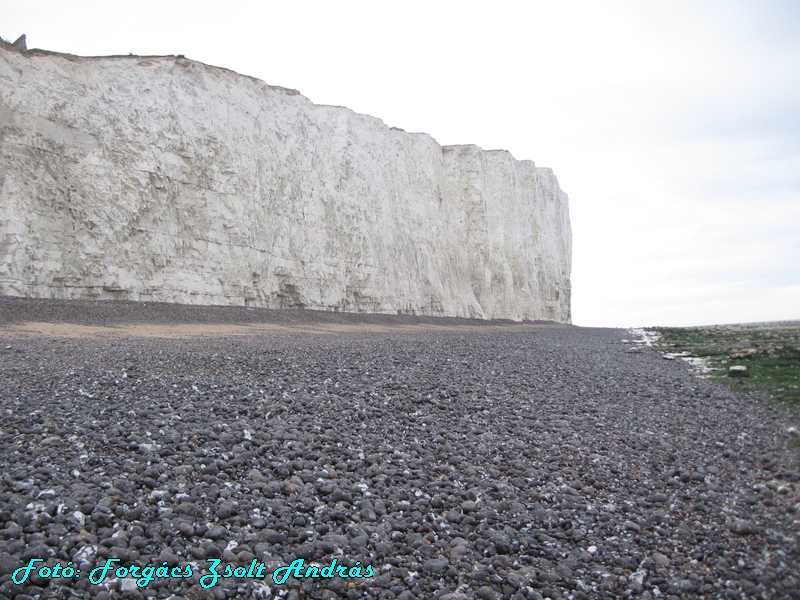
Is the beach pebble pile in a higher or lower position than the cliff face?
lower

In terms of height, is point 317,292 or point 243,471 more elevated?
point 317,292

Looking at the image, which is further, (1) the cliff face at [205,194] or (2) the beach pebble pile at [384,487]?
(1) the cliff face at [205,194]

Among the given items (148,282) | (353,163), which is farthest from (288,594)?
(353,163)

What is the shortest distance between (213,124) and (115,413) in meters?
18.9

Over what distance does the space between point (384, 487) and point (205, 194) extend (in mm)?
18697

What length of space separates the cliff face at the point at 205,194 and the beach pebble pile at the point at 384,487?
1073 cm

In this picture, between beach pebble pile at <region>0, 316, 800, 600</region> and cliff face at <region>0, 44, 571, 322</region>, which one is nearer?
beach pebble pile at <region>0, 316, 800, 600</region>

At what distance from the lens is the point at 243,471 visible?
4531 mm

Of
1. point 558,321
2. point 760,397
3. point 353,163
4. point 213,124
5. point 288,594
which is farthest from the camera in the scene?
point 558,321

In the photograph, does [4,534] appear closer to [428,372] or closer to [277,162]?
[428,372]

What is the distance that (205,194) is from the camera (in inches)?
829

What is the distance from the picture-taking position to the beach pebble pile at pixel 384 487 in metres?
3.33

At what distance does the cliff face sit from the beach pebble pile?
1073cm

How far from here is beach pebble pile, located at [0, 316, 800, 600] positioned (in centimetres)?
333
